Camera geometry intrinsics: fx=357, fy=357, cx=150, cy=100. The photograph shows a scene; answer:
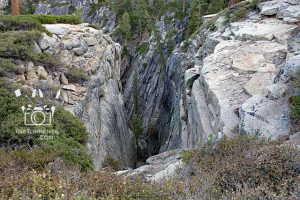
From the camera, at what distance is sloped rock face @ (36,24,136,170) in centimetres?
1948

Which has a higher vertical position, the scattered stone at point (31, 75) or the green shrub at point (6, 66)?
the green shrub at point (6, 66)

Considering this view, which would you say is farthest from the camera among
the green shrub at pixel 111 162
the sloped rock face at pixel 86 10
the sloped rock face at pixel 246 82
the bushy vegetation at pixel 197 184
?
the sloped rock face at pixel 86 10

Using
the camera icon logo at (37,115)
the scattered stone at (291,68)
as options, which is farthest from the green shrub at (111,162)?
the scattered stone at (291,68)

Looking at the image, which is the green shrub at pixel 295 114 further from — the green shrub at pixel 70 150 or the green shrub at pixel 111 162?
the green shrub at pixel 111 162

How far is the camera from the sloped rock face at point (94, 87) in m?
19.5

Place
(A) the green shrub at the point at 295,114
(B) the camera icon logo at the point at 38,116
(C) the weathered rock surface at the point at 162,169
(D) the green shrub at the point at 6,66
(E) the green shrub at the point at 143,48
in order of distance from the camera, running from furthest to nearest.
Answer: (E) the green shrub at the point at 143,48, (D) the green shrub at the point at 6,66, (B) the camera icon logo at the point at 38,116, (A) the green shrub at the point at 295,114, (C) the weathered rock surface at the point at 162,169

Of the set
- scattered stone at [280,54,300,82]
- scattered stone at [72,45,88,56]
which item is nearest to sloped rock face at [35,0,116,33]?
scattered stone at [72,45,88,56]

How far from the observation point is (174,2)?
62.4m

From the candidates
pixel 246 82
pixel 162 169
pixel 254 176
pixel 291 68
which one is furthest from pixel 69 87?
pixel 254 176

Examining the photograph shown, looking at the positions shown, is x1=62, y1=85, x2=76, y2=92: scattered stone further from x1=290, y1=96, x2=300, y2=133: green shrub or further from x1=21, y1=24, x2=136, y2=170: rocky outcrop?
x1=290, y1=96, x2=300, y2=133: green shrub

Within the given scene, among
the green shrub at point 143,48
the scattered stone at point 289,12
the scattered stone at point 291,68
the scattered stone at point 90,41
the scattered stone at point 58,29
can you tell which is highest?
the scattered stone at point 289,12

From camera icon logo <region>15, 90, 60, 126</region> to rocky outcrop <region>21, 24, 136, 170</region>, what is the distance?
1589mm

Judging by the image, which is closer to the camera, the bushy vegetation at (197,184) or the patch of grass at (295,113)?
the bushy vegetation at (197,184)

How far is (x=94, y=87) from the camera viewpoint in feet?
71.5
